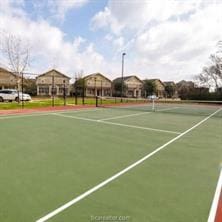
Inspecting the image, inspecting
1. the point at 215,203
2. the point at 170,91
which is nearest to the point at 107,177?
the point at 215,203

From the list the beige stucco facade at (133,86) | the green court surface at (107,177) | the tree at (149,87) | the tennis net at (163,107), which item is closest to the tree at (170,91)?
the tree at (149,87)

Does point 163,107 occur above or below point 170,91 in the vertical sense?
below

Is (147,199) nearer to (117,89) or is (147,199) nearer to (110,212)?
(110,212)

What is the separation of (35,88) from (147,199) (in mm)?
40561

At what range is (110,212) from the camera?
2.77 metres

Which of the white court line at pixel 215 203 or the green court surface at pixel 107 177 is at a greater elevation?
the green court surface at pixel 107 177

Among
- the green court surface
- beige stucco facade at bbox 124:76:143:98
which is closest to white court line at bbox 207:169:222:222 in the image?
the green court surface

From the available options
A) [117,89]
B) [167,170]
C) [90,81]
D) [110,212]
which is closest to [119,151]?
[167,170]

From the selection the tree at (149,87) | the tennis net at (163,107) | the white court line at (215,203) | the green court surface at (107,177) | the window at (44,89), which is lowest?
the white court line at (215,203)

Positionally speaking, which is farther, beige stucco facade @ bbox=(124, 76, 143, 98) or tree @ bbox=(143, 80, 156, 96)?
beige stucco facade @ bbox=(124, 76, 143, 98)

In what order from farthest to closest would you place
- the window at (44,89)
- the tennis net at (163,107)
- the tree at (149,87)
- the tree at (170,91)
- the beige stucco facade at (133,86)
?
the tree at (170,91) < the beige stucco facade at (133,86) < the tree at (149,87) < the window at (44,89) < the tennis net at (163,107)

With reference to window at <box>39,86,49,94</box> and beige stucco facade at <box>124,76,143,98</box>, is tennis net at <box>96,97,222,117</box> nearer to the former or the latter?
window at <box>39,86,49,94</box>

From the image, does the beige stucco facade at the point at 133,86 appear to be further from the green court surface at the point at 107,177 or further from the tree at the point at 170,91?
the green court surface at the point at 107,177

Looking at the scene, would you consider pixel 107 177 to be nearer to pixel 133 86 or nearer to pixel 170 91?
pixel 133 86
